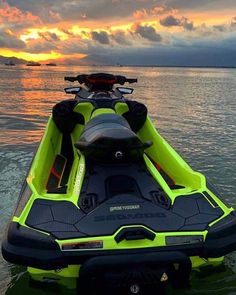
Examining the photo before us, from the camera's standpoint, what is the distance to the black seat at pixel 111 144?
3.95m

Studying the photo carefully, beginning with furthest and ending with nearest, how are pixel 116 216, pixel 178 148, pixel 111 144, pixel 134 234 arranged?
pixel 178 148 < pixel 111 144 < pixel 116 216 < pixel 134 234

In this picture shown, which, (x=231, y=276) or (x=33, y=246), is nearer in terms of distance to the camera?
(x=33, y=246)

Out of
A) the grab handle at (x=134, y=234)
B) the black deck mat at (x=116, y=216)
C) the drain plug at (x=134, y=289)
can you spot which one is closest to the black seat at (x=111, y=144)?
the black deck mat at (x=116, y=216)

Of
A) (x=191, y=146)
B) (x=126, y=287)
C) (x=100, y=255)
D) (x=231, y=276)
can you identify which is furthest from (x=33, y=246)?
(x=191, y=146)

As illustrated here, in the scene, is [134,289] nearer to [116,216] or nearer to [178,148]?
[116,216]

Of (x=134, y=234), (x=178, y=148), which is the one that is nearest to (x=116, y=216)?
(x=134, y=234)

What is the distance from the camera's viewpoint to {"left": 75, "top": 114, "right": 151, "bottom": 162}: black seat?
155 inches

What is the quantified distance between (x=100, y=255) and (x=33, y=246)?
563 mm

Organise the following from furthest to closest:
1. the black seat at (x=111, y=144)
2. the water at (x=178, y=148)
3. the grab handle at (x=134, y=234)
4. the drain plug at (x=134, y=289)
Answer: the water at (x=178, y=148), the black seat at (x=111, y=144), the grab handle at (x=134, y=234), the drain plug at (x=134, y=289)

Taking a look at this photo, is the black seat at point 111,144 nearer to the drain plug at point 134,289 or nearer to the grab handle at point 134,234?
the grab handle at point 134,234

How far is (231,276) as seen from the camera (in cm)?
445

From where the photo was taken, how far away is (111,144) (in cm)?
395

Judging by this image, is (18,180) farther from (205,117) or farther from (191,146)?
(205,117)

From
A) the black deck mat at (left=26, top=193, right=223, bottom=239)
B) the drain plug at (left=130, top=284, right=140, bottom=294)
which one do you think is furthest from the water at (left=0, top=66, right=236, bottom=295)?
the drain plug at (left=130, top=284, right=140, bottom=294)
